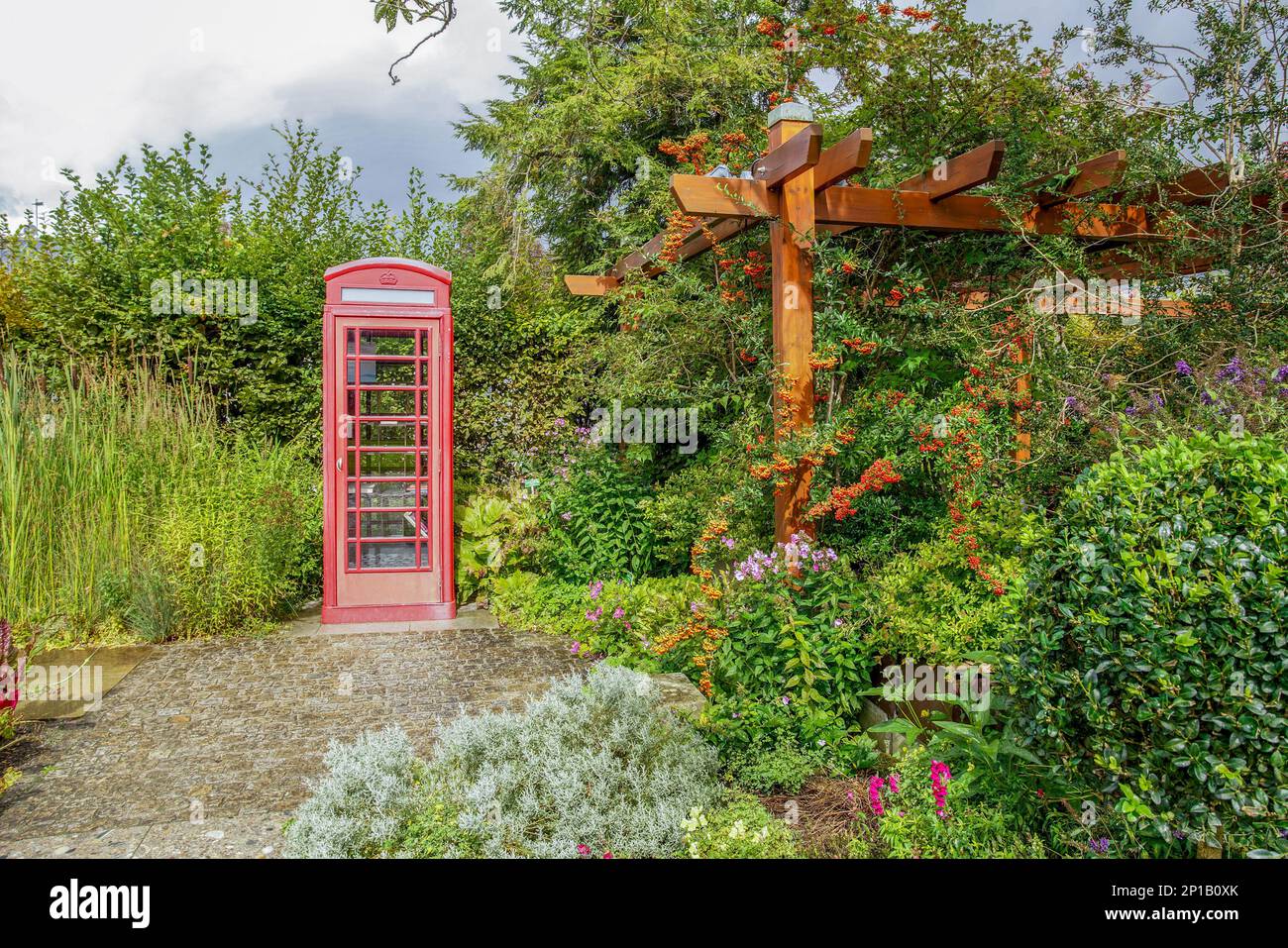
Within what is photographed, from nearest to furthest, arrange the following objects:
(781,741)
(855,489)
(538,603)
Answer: (781,741) < (855,489) < (538,603)

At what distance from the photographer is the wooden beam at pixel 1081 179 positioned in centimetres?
452

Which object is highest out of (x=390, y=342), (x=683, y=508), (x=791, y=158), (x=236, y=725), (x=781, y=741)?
(x=791, y=158)

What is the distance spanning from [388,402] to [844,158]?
380 centimetres

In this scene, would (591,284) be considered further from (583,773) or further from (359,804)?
(359,804)

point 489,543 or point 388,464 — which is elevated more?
point 388,464

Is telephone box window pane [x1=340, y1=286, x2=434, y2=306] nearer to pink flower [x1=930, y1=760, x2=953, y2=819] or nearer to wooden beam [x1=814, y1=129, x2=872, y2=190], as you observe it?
wooden beam [x1=814, y1=129, x2=872, y2=190]

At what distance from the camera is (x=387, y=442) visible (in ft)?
20.8

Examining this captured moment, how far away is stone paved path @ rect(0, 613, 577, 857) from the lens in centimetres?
310

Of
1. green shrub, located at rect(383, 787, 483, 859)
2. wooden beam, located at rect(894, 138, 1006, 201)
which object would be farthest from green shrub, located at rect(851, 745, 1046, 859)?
wooden beam, located at rect(894, 138, 1006, 201)

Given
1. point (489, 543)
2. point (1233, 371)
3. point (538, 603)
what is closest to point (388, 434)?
point (489, 543)

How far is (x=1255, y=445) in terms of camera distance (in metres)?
2.18

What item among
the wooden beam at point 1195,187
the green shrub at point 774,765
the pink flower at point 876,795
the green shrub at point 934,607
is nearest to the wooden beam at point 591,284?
the wooden beam at point 1195,187
